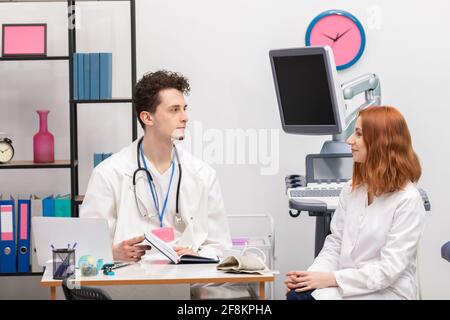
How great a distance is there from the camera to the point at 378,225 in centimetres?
281

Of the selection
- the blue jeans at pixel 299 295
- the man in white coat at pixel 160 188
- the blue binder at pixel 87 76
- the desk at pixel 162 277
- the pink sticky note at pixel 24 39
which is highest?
the pink sticky note at pixel 24 39

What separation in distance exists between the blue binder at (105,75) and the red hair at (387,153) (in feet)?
5.84

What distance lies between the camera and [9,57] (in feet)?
Answer: 14.1

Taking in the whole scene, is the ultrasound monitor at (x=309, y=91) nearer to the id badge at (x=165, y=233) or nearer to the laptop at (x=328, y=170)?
the laptop at (x=328, y=170)

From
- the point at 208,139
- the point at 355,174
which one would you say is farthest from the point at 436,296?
the point at 355,174

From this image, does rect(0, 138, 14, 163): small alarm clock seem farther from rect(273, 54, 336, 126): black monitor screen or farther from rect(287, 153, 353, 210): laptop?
rect(287, 153, 353, 210): laptop

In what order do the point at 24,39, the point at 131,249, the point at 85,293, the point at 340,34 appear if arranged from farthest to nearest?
the point at 340,34 → the point at 24,39 → the point at 131,249 → the point at 85,293

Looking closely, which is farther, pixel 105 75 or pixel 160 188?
pixel 105 75

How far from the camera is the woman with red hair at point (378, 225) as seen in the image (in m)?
2.76

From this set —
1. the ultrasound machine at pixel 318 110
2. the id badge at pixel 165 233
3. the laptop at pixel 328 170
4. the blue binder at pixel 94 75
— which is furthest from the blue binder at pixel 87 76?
the id badge at pixel 165 233

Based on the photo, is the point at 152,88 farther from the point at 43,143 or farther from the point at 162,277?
the point at 43,143

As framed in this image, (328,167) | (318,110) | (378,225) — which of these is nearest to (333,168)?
(328,167)

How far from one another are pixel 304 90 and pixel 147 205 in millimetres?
991
